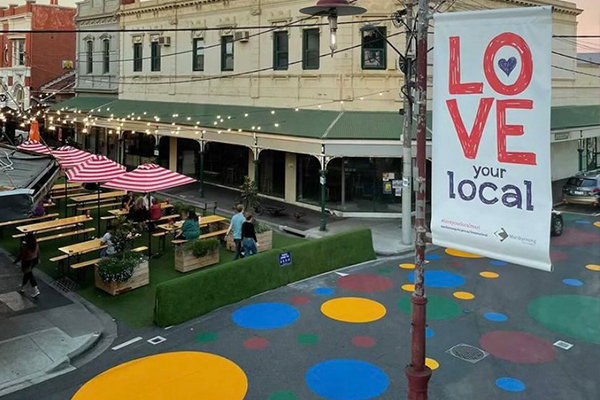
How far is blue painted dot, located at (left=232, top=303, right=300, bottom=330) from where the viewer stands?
1221 cm

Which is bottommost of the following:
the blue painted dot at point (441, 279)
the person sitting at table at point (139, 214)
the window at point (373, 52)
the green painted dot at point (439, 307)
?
the green painted dot at point (439, 307)

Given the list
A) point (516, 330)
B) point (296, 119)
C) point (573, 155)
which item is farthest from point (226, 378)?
point (573, 155)

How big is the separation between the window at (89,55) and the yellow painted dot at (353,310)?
32155 mm

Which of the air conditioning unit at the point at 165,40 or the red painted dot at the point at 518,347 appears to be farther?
the air conditioning unit at the point at 165,40

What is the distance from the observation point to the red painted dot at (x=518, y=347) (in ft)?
34.4

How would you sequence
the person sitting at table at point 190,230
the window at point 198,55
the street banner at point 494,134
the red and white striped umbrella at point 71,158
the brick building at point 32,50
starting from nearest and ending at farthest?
the street banner at point 494,134 < the person sitting at table at point 190,230 < the red and white striped umbrella at point 71,158 < the window at point 198,55 < the brick building at point 32,50

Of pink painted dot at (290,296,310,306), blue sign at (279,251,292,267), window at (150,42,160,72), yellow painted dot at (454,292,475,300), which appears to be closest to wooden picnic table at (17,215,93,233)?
blue sign at (279,251,292,267)

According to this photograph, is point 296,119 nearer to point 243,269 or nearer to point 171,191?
point 171,191

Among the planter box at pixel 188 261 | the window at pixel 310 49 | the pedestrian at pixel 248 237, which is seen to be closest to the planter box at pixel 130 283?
the planter box at pixel 188 261

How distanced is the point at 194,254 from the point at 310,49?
13.1 meters

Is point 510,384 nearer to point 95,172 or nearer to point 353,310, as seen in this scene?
point 353,310

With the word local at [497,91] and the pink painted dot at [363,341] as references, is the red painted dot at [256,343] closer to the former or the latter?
the pink painted dot at [363,341]

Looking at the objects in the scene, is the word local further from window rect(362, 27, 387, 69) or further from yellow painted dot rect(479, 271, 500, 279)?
window rect(362, 27, 387, 69)

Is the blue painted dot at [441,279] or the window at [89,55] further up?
the window at [89,55]
